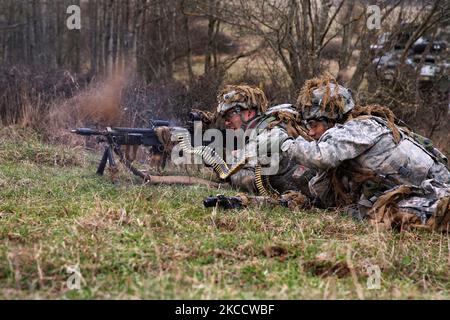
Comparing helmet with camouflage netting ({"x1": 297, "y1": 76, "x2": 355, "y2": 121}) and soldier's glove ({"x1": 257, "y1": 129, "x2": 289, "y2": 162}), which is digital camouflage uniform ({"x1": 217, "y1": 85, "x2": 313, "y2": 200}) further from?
helmet with camouflage netting ({"x1": 297, "y1": 76, "x2": 355, "y2": 121})

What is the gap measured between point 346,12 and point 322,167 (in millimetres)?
7433

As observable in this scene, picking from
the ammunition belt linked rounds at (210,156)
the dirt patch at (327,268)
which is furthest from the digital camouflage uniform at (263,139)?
the dirt patch at (327,268)

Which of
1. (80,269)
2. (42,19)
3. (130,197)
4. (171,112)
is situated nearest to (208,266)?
(80,269)

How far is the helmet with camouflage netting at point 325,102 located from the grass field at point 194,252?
932mm

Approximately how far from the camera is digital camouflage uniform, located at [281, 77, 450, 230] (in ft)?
18.2

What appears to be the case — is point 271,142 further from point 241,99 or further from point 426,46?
point 426,46

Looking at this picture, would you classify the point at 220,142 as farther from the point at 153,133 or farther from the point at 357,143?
the point at 357,143

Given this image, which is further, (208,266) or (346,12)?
(346,12)

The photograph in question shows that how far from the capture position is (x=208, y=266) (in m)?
4.04

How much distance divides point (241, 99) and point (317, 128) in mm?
1429

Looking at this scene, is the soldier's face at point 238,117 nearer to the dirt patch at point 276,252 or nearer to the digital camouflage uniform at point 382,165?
the digital camouflage uniform at point 382,165

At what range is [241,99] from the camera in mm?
7469

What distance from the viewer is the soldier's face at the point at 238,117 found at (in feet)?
24.7

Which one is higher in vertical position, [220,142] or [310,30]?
[310,30]
